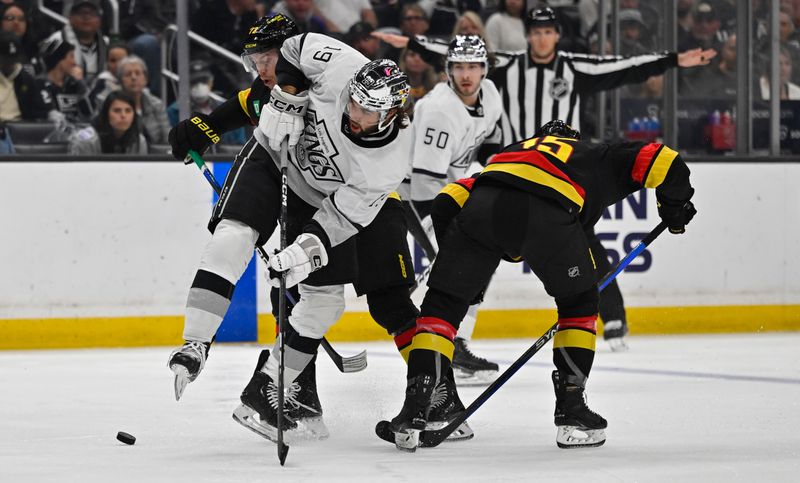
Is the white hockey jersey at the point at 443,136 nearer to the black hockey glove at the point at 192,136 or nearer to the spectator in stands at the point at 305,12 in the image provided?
the black hockey glove at the point at 192,136

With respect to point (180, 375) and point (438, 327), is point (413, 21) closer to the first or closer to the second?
point (438, 327)

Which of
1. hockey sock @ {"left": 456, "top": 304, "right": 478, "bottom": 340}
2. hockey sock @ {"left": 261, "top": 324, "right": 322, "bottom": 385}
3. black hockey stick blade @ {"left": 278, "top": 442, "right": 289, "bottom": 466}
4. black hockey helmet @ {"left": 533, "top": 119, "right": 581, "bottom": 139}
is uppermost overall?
black hockey helmet @ {"left": 533, "top": 119, "right": 581, "bottom": 139}

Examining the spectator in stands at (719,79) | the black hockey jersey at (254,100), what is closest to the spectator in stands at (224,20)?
the spectator in stands at (719,79)

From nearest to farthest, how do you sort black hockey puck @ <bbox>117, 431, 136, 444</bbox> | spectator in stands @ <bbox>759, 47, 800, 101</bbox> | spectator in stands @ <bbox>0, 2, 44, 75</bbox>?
1. black hockey puck @ <bbox>117, 431, 136, 444</bbox>
2. spectator in stands @ <bbox>0, 2, 44, 75</bbox>
3. spectator in stands @ <bbox>759, 47, 800, 101</bbox>

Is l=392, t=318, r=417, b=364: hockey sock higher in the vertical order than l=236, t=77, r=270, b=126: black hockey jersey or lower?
lower

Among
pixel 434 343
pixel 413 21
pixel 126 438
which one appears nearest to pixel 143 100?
pixel 413 21

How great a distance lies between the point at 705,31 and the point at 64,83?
318cm

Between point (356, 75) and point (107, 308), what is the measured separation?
9.84ft

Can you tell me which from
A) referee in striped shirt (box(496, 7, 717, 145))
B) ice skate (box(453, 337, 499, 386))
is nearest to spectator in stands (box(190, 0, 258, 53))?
referee in striped shirt (box(496, 7, 717, 145))

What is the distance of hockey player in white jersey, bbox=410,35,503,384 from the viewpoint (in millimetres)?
4906

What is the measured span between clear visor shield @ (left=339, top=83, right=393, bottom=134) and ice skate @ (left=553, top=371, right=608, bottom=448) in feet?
2.60

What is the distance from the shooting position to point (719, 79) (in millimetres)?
6766

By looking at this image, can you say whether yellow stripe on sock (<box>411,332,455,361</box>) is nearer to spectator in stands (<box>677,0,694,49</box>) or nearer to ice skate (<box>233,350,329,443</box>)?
Answer: ice skate (<box>233,350,329,443</box>)

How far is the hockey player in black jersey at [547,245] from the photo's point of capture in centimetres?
327
